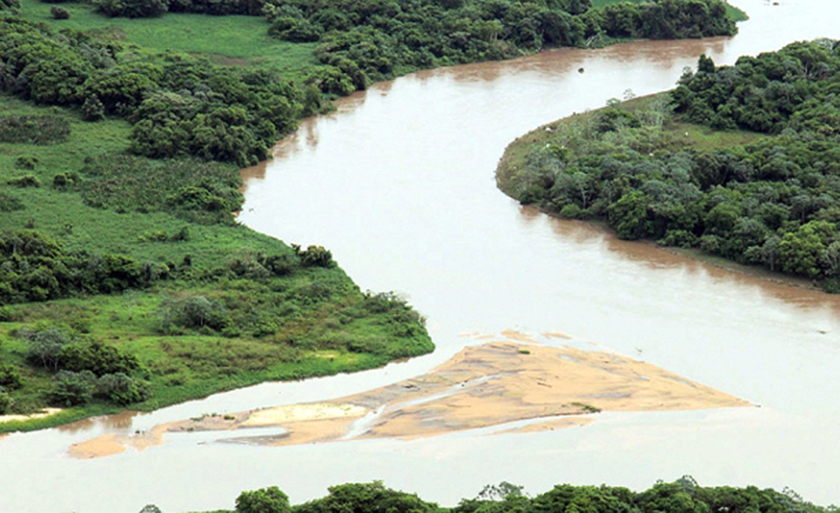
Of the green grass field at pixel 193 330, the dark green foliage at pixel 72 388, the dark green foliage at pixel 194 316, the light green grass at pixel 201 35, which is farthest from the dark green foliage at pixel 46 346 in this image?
the light green grass at pixel 201 35

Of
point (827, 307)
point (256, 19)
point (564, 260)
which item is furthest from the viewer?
point (256, 19)

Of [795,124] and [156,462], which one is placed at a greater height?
[795,124]

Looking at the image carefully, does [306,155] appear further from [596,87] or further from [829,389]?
[829,389]

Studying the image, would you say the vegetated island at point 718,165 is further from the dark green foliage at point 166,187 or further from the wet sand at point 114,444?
the wet sand at point 114,444

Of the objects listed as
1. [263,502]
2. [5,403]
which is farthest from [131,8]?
[263,502]

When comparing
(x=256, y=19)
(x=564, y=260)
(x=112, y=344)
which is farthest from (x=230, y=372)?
(x=256, y=19)

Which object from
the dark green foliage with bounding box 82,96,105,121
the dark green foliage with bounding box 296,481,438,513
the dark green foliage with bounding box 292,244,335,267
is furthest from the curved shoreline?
the dark green foliage with bounding box 296,481,438,513

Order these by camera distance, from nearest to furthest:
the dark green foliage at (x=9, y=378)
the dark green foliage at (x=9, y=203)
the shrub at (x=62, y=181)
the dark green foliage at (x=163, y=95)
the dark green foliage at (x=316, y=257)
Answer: the dark green foliage at (x=9, y=378) < the dark green foliage at (x=316, y=257) < the dark green foliage at (x=9, y=203) < the shrub at (x=62, y=181) < the dark green foliage at (x=163, y=95)

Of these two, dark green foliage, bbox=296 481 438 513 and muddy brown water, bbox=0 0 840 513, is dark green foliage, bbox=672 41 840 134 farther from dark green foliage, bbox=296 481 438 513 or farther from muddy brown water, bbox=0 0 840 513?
dark green foliage, bbox=296 481 438 513
